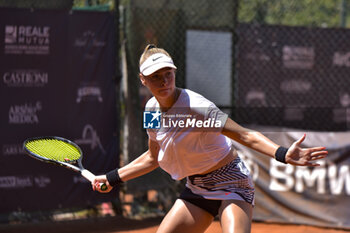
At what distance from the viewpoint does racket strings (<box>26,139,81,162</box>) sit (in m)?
3.88

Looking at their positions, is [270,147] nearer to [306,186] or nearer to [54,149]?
[54,149]

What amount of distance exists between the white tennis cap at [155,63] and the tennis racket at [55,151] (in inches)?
37.7

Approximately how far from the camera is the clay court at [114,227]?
6113 mm

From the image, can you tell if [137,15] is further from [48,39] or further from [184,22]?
[48,39]

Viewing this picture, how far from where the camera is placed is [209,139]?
334 cm

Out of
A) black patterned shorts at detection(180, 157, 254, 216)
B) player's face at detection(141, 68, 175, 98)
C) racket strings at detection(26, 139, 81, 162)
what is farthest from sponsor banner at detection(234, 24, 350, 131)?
player's face at detection(141, 68, 175, 98)

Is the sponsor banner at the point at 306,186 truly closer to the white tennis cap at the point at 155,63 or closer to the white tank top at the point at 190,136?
the white tank top at the point at 190,136

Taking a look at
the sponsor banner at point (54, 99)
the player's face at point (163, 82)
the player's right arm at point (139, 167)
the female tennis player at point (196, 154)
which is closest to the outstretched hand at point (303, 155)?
the female tennis player at point (196, 154)

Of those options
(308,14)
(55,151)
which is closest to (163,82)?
(55,151)

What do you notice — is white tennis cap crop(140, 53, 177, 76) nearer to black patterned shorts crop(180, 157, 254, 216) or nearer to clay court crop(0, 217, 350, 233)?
black patterned shorts crop(180, 157, 254, 216)

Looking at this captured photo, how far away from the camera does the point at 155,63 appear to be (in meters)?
3.24

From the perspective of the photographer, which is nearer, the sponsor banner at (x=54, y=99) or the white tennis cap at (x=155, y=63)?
the white tennis cap at (x=155, y=63)

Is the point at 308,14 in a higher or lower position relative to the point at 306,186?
higher

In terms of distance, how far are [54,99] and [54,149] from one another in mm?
2311
